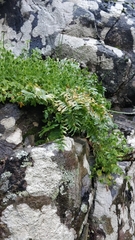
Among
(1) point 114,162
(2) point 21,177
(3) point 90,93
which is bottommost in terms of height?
(1) point 114,162

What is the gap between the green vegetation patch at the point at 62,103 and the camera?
8.06 feet

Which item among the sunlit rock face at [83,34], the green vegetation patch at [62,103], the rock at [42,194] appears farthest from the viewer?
the sunlit rock face at [83,34]

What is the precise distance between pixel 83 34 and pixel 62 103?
2.07m

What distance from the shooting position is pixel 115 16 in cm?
449

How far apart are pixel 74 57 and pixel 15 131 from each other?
72.4 inches

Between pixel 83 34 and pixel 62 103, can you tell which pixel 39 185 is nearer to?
pixel 62 103

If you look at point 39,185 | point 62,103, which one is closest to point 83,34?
point 62,103

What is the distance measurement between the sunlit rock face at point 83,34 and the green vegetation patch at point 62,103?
115cm

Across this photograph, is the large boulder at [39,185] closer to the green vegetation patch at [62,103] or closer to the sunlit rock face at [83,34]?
the green vegetation patch at [62,103]

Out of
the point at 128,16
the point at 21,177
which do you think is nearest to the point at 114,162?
the point at 21,177

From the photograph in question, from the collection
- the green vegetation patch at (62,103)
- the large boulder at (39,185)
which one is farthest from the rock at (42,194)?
the green vegetation patch at (62,103)

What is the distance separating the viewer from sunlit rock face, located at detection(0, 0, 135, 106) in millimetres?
4016

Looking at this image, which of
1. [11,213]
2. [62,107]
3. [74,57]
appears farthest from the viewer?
[74,57]

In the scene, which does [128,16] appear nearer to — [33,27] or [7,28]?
[33,27]
